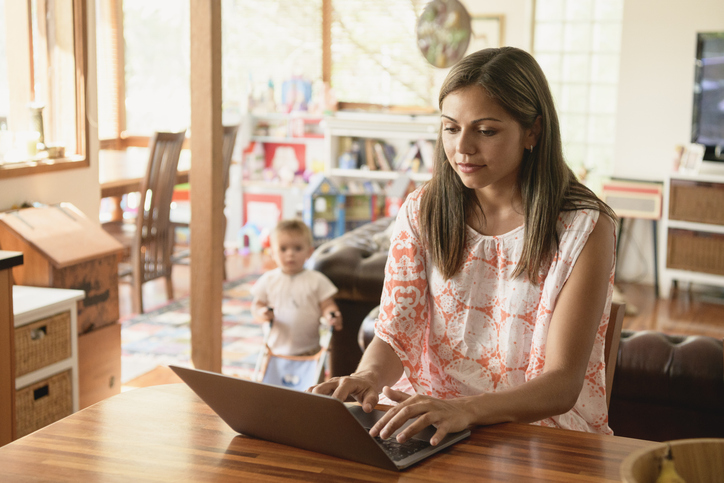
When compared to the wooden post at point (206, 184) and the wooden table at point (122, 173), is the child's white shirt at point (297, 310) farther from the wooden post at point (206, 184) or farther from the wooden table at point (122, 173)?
the wooden table at point (122, 173)

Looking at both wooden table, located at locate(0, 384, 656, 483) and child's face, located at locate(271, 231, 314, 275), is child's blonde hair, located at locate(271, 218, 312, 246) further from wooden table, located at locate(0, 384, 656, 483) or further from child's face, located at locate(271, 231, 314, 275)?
wooden table, located at locate(0, 384, 656, 483)

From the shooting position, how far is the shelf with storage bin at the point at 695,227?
5371 mm

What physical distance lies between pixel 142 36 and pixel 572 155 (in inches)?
167

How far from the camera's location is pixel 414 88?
23.3 feet

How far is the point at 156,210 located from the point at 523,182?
350 cm

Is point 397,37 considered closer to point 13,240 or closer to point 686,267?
point 686,267

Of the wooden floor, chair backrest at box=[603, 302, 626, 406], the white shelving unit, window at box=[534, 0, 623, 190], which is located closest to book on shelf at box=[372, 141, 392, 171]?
the wooden floor

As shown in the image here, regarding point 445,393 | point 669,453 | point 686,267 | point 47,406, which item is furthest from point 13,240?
point 686,267

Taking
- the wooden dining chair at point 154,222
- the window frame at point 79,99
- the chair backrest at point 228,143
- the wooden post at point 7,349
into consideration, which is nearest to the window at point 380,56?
the chair backrest at point 228,143

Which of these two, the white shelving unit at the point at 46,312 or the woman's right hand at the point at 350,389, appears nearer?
the woman's right hand at the point at 350,389

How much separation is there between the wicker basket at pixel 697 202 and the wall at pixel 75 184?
159 inches

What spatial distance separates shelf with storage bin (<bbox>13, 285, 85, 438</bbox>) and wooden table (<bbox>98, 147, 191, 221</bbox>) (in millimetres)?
1456

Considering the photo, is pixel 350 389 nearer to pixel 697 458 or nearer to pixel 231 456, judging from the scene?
pixel 231 456

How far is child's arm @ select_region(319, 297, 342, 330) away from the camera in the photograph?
3.01m
